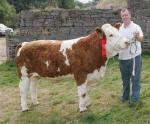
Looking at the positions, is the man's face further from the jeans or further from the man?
the jeans

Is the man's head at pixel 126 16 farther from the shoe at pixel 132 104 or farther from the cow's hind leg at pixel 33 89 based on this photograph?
the cow's hind leg at pixel 33 89

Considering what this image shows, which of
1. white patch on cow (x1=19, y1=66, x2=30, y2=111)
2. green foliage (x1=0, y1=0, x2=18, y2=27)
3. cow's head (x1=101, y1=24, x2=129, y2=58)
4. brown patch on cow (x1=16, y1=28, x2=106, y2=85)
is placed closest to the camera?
cow's head (x1=101, y1=24, x2=129, y2=58)

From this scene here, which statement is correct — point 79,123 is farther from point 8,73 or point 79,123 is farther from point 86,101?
point 8,73

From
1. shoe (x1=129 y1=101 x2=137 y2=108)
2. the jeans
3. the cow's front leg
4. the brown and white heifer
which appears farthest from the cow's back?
shoe (x1=129 y1=101 x2=137 y2=108)

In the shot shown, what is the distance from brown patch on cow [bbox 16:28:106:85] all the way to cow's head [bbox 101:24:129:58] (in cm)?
13

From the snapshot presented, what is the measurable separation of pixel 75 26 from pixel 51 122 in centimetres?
757

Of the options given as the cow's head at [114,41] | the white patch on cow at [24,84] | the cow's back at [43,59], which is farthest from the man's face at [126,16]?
the white patch on cow at [24,84]

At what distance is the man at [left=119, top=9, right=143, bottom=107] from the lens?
8.61 m

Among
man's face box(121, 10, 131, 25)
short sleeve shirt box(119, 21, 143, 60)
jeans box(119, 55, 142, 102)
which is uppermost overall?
man's face box(121, 10, 131, 25)

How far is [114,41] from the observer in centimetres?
852

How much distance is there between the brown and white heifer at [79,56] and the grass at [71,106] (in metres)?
0.35

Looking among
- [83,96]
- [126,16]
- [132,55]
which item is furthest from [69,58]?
[126,16]

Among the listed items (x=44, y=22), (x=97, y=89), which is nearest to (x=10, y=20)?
(x=44, y=22)

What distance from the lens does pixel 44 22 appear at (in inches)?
632
